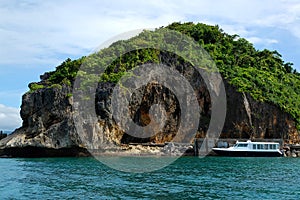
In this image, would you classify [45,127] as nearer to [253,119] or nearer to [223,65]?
[253,119]

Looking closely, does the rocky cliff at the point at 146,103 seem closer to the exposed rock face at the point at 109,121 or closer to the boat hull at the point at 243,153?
the exposed rock face at the point at 109,121

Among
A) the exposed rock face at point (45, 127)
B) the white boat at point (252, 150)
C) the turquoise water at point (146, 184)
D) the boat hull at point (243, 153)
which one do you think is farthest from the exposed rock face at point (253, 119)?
the turquoise water at point (146, 184)

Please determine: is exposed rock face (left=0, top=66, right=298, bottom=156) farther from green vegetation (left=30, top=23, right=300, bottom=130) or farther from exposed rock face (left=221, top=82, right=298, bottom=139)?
green vegetation (left=30, top=23, right=300, bottom=130)

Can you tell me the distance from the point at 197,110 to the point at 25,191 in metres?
46.5

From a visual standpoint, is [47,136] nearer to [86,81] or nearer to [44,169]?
[86,81]

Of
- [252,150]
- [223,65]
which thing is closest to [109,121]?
[252,150]

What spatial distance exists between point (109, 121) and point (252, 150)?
2170 centimetres

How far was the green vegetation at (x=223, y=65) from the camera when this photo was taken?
7056 centimetres

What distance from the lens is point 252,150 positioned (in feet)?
220

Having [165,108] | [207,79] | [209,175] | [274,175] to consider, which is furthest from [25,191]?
[207,79]

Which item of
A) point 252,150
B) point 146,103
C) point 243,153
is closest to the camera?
point 243,153

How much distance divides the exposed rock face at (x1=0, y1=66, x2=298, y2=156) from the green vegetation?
96.9 inches

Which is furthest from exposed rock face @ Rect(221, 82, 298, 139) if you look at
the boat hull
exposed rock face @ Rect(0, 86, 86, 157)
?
exposed rock face @ Rect(0, 86, 86, 157)

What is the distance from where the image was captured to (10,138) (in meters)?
61.5
